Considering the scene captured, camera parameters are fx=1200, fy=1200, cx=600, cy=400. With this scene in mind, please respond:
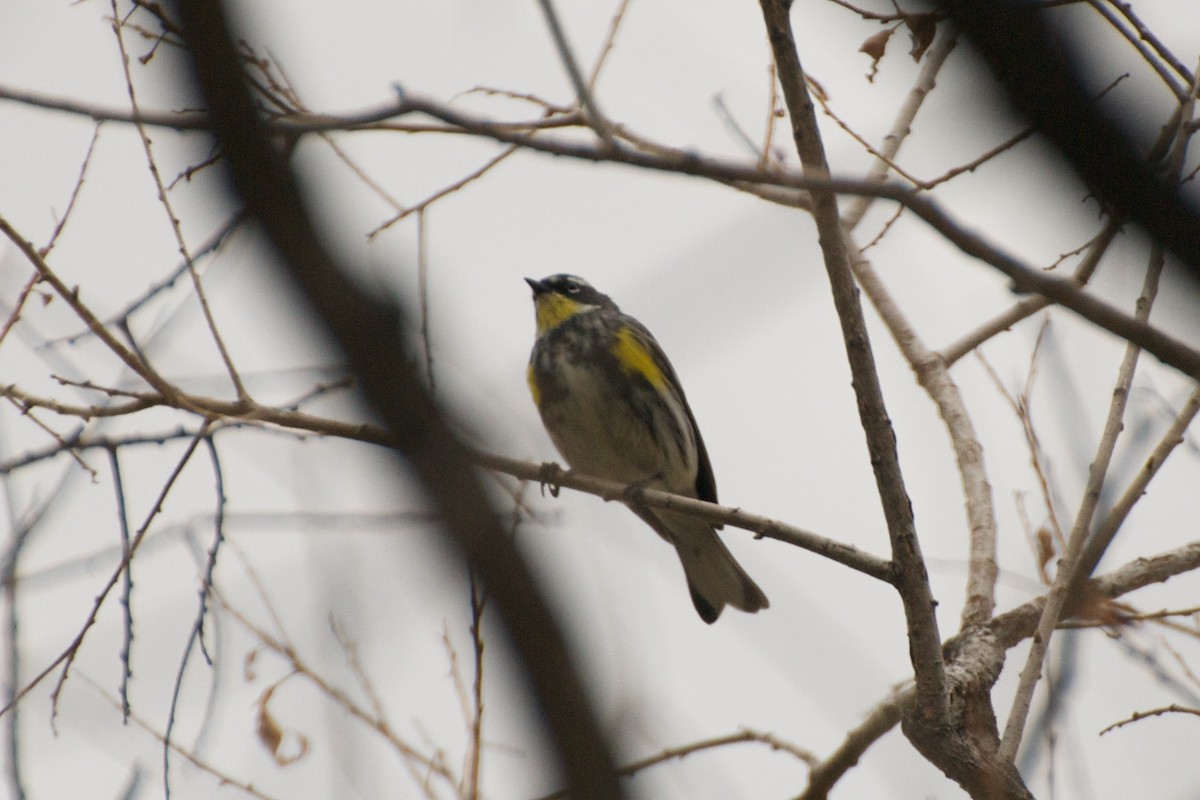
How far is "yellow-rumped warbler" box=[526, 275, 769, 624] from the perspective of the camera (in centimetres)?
725

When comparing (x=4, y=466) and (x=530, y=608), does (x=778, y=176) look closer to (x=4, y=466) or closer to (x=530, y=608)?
(x=530, y=608)

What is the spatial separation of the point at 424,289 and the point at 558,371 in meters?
3.96

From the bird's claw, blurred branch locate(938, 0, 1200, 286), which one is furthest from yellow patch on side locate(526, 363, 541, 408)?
blurred branch locate(938, 0, 1200, 286)

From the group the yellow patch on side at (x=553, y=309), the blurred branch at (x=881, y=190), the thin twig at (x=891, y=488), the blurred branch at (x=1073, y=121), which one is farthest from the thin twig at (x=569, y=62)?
the yellow patch on side at (x=553, y=309)

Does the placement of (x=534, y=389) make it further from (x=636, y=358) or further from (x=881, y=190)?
(x=881, y=190)

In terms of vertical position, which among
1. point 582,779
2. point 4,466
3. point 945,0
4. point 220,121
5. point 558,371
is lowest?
point 582,779

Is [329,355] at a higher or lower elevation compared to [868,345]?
lower

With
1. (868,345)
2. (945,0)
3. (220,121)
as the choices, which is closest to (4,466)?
(868,345)

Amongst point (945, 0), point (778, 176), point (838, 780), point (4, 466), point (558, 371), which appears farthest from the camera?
point (558, 371)

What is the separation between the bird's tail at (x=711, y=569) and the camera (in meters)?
7.37

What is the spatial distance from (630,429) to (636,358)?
583 millimetres

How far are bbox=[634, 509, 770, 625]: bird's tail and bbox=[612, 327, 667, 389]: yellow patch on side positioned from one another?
93 centimetres

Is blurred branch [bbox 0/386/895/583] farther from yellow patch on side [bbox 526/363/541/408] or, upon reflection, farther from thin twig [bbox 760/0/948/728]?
yellow patch on side [bbox 526/363/541/408]

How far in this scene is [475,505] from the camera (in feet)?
4.23
